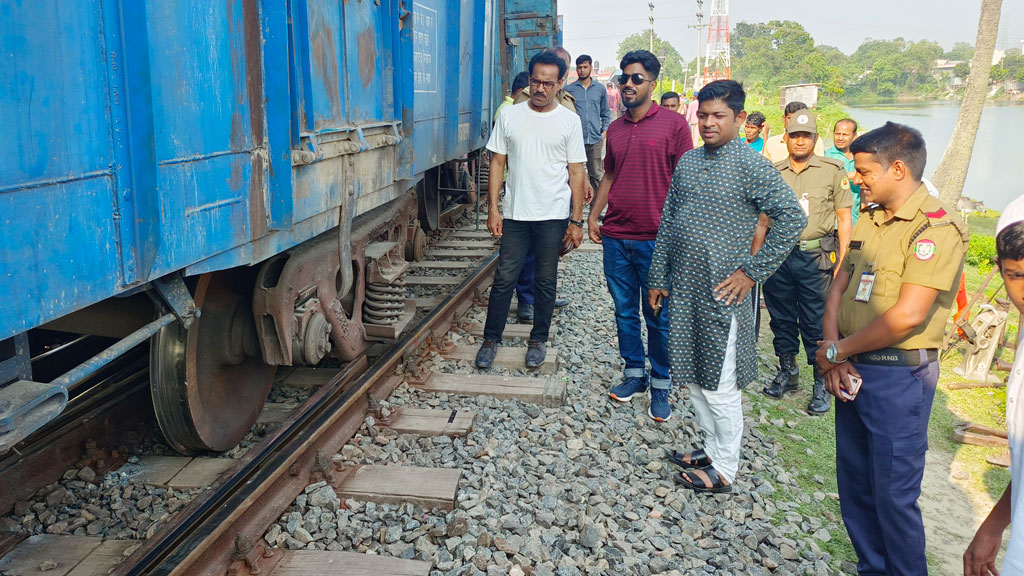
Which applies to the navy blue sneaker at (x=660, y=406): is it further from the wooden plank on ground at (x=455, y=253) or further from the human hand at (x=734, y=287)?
the wooden plank on ground at (x=455, y=253)

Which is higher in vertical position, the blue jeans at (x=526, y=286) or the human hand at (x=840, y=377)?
the human hand at (x=840, y=377)

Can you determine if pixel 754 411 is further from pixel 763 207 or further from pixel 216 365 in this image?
pixel 216 365

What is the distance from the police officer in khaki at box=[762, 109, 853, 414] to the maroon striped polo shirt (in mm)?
1158

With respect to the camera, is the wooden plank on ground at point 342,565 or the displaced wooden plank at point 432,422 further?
the displaced wooden plank at point 432,422

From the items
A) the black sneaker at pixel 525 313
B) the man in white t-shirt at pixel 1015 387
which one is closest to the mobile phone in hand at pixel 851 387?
the man in white t-shirt at pixel 1015 387

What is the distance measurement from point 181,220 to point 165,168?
198 mm

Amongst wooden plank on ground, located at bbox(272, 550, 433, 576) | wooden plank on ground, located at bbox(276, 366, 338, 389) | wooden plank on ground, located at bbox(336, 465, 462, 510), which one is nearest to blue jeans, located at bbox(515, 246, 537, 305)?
wooden plank on ground, located at bbox(276, 366, 338, 389)

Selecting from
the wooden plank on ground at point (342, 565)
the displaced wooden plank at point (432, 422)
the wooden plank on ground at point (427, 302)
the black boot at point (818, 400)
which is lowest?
the black boot at point (818, 400)

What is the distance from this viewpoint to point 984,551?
221 cm

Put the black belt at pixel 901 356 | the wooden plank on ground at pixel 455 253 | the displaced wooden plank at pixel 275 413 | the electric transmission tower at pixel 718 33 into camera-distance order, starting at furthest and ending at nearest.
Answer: the electric transmission tower at pixel 718 33, the wooden plank on ground at pixel 455 253, the displaced wooden plank at pixel 275 413, the black belt at pixel 901 356

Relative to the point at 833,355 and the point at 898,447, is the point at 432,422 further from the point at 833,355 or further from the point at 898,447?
the point at 898,447

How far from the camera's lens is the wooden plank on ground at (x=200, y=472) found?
3748 mm

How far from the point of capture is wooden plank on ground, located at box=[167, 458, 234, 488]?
12.3 feet

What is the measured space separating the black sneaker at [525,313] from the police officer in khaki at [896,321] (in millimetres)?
3696
